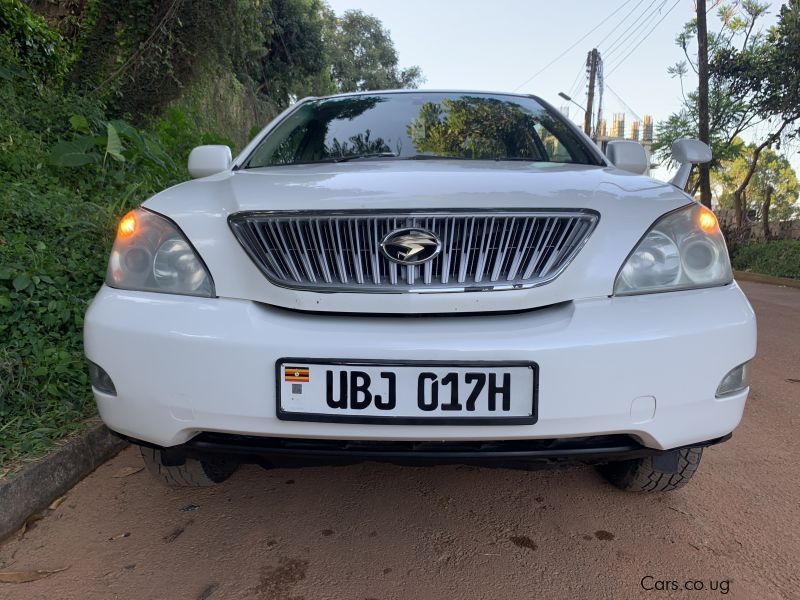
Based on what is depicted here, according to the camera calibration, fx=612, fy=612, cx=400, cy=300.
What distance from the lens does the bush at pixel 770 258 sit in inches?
448

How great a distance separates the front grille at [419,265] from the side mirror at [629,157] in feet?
3.12

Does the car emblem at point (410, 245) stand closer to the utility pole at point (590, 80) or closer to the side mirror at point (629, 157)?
the side mirror at point (629, 157)

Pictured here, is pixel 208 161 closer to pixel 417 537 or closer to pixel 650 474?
pixel 417 537

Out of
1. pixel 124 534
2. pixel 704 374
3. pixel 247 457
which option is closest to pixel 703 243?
pixel 704 374

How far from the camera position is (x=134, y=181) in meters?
5.19

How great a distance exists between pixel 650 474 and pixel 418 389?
3.32ft

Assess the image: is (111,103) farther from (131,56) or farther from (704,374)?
(704,374)

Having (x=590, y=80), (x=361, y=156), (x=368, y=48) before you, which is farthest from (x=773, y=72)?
(x=368, y=48)

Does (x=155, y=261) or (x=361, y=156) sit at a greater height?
(x=361, y=156)

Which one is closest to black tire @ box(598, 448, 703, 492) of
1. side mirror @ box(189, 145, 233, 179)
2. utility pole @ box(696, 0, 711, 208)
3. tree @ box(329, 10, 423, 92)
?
side mirror @ box(189, 145, 233, 179)

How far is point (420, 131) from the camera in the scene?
8.46ft

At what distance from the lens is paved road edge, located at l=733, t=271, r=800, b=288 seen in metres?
10.4

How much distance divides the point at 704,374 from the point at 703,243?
1.25 ft

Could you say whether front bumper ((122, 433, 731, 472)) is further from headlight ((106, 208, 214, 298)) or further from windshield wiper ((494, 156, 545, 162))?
windshield wiper ((494, 156, 545, 162))
